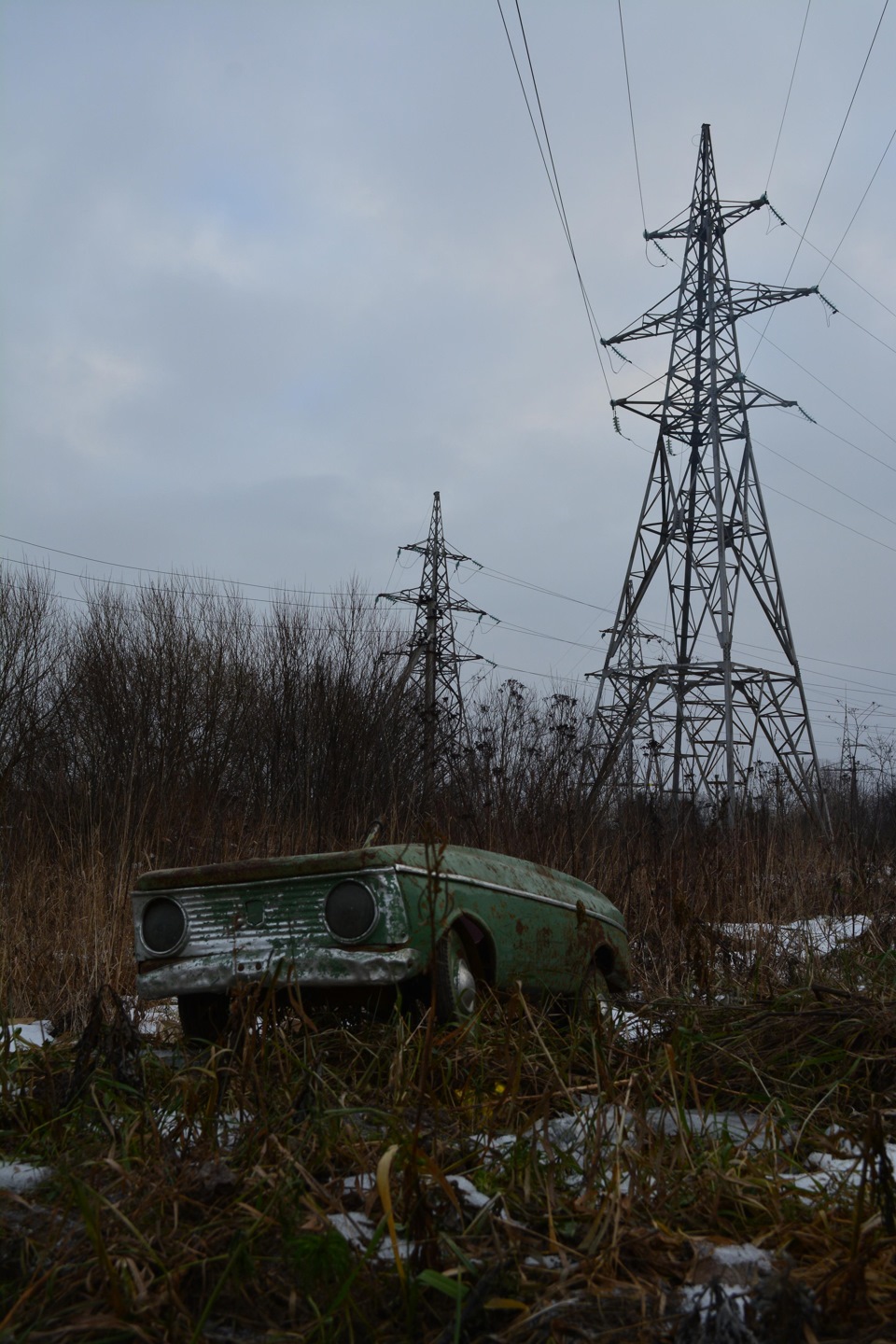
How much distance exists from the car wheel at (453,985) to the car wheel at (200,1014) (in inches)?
33.8

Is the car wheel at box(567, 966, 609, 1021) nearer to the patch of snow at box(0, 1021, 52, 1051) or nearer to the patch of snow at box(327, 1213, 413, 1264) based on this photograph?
the patch of snow at box(327, 1213, 413, 1264)

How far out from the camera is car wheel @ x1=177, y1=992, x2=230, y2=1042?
369cm

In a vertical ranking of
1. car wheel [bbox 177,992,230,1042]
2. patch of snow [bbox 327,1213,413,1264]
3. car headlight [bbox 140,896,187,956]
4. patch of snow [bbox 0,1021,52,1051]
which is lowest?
patch of snow [bbox 0,1021,52,1051]

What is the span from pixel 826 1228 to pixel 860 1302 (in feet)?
0.93

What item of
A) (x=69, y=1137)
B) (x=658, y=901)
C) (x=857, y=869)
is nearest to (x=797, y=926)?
(x=658, y=901)

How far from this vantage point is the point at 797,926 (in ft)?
20.4

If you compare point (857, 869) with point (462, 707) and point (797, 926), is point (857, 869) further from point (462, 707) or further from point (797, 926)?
point (462, 707)

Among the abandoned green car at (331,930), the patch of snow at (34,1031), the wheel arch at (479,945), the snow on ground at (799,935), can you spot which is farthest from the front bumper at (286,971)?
the snow on ground at (799,935)

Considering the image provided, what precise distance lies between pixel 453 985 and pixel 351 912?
0.39 metres

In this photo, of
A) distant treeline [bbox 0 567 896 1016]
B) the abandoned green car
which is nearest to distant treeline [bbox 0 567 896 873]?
distant treeline [bbox 0 567 896 1016]

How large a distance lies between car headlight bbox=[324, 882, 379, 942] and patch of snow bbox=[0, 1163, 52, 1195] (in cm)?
104

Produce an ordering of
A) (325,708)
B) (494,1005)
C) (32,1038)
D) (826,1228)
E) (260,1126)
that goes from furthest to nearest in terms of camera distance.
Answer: (325,708) < (32,1038) < (494,1005) < (260,1126) < (826,1228)

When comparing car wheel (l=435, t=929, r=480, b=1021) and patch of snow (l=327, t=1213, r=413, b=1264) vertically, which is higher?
car wheel (l=435, t=929, r=480, b=1021)

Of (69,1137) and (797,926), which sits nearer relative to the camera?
(69,1137)
